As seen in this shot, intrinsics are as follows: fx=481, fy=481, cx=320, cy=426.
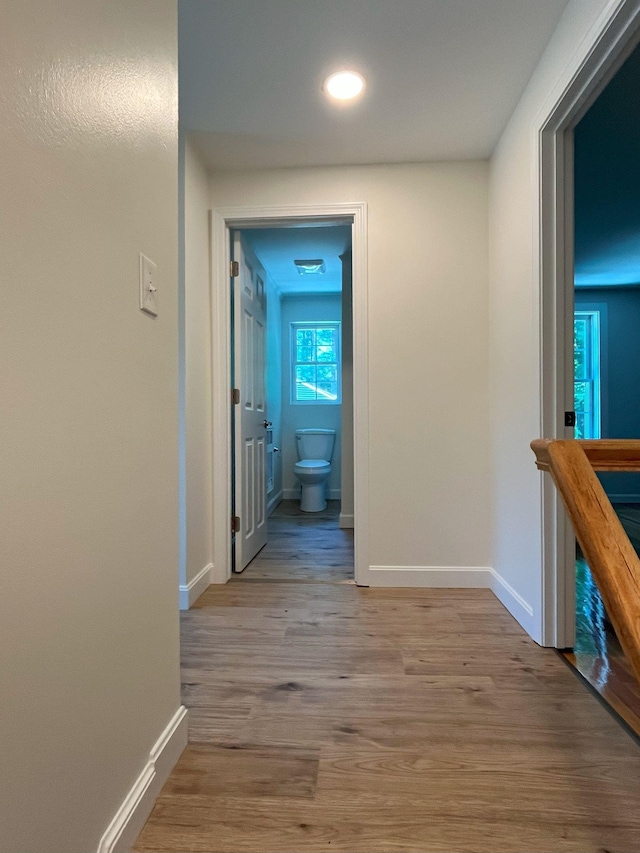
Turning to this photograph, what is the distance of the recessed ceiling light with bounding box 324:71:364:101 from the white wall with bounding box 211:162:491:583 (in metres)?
0.57

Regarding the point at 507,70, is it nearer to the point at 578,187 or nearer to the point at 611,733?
the point at 578,187

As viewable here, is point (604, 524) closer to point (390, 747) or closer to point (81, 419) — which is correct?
point (81, 419)

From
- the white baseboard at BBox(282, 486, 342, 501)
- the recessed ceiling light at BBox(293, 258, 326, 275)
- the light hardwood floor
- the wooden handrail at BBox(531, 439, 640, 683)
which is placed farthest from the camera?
the white baseboard at BBox(282, 486, 342, 501)

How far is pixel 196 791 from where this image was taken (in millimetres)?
1142

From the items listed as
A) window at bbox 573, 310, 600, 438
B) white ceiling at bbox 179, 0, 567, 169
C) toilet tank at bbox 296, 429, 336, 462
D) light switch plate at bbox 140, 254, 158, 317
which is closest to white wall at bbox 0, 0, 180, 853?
light switch plate at bbox 140, 254, 158, 317

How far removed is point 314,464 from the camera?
4883 millimetres

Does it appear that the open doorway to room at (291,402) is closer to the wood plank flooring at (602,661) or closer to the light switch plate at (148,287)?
the wood plank flooring at (602,661)

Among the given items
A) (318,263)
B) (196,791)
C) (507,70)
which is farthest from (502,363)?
(318,263)

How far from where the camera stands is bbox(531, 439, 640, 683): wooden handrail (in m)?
0.59

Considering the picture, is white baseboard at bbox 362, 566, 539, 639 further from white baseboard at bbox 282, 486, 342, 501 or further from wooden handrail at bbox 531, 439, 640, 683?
white baseboard at bbox 282, 486, 342, 501

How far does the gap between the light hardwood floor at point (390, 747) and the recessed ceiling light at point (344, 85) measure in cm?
228

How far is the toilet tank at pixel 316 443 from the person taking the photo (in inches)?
210

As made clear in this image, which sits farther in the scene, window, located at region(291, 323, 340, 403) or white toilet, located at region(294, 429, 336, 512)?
window, located at region(291, 323, 340, 403)

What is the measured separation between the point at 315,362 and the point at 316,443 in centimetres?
103
